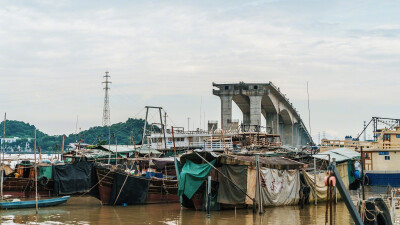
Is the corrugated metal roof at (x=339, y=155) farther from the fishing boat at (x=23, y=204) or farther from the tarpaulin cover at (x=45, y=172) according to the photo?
the tarpaulin cover at (x=45, y=172)

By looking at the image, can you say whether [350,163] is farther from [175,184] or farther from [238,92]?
[238,92]

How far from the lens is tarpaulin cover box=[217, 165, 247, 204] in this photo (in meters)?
22.5

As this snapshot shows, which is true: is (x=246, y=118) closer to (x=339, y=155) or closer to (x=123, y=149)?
(x=123, y=149)

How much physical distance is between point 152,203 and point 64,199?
13.6 ft

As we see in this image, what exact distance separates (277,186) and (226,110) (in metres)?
39.2

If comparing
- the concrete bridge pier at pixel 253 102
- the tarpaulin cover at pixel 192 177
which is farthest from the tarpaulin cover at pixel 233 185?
the concrete bridge pier at pixel 253 102

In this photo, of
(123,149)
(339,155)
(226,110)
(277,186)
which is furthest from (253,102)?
(277,186)

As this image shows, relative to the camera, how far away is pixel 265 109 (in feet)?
249

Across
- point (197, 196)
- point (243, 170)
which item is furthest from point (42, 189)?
point (243, 170)

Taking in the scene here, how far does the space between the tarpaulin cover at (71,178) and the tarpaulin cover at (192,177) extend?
9.12 metres

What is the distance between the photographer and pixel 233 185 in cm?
→ 2253

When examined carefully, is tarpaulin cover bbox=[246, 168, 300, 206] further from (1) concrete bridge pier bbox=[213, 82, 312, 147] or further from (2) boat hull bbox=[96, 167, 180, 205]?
(1) concrete bridge pier bbox=[213, 82, 312, 147]

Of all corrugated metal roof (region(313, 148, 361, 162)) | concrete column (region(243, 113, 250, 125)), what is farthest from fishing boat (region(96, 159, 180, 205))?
concrete column (region(243, 113, 250, 125))

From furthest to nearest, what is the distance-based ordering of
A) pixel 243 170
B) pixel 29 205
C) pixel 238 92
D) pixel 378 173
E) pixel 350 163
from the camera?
pixel 238 92 < pixel 378 173 < pixel 350 163 < pixel 29 205 < pixel 243 170
